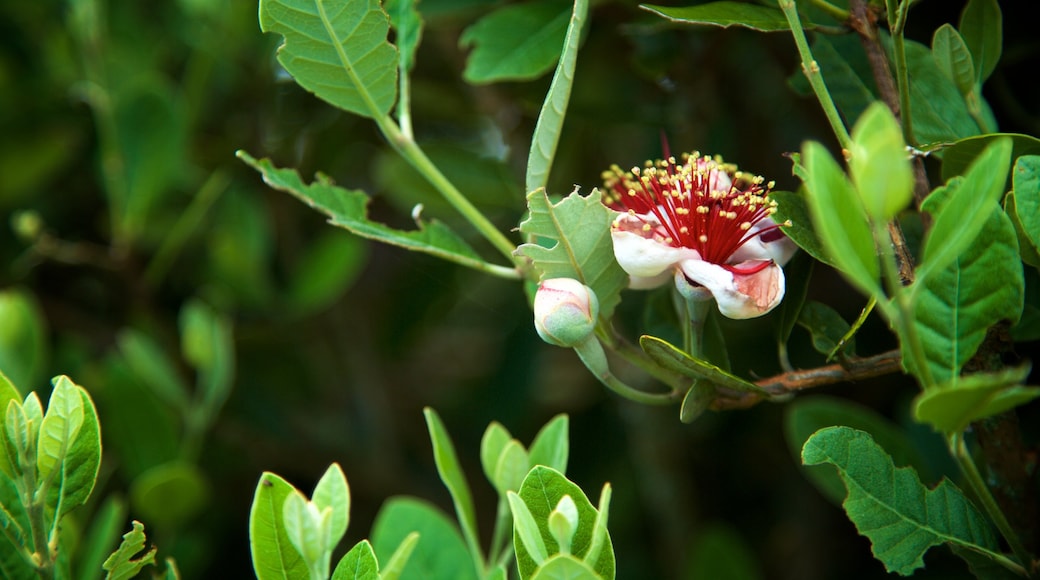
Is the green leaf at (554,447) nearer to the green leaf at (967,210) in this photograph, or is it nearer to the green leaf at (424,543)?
the green leaf at (424,543)

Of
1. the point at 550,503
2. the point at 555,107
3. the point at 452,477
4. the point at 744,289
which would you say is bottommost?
the point at 452,477

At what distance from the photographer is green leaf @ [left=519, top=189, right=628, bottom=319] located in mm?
727

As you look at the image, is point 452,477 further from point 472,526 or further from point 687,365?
point 687,365

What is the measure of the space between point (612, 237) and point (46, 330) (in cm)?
146

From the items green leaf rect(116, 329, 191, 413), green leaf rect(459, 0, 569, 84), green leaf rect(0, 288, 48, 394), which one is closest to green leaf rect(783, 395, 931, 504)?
green leaf rect(459, 0, 569, 84)

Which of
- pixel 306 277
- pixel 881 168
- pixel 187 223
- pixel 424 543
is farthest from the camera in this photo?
pixel 306 277

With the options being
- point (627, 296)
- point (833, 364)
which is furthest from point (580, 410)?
point (833, 364)

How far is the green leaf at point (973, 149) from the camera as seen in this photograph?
2.45 feet

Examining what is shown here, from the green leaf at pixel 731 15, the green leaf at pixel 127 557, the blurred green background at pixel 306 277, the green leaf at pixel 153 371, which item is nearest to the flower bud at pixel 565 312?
the green leaf at pixel 731 15

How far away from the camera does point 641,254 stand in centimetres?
73

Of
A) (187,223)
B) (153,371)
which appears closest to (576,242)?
(153,371)

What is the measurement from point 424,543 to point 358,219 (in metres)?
0.36

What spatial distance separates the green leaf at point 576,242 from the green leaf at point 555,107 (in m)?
0.05

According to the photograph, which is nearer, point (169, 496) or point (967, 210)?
point (967, 210)
